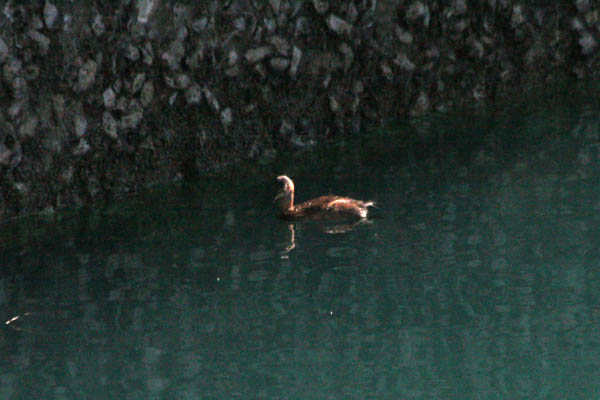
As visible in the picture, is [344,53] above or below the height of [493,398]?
above

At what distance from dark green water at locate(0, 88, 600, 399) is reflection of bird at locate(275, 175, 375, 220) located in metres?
0.12

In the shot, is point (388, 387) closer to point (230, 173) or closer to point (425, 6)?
point (230, 173)

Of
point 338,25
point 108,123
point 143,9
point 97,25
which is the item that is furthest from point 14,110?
point 338,25

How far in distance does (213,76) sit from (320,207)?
255 cm

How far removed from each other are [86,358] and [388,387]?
6.34 feet

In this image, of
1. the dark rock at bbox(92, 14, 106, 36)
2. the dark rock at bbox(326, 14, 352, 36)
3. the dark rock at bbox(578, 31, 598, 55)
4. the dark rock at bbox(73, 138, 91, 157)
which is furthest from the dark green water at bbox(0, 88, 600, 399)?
the dark rock at bbox(578, 31, 598, 55)

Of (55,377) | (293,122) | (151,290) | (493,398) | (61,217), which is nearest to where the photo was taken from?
(493,398)

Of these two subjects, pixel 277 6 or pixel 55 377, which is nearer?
pixel 55 377

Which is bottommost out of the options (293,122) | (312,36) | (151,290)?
(151,290)

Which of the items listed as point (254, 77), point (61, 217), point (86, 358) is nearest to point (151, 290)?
point (86, 358)

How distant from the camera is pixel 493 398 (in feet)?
21.6

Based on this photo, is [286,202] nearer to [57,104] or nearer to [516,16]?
[57,104]

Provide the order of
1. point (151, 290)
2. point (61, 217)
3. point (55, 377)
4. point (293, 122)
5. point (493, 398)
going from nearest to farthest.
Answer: point (493, 398), point (55, 377), point (151, 290), point (61, 217), point (293, 122)

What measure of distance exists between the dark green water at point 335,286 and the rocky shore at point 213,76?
1.64ft
